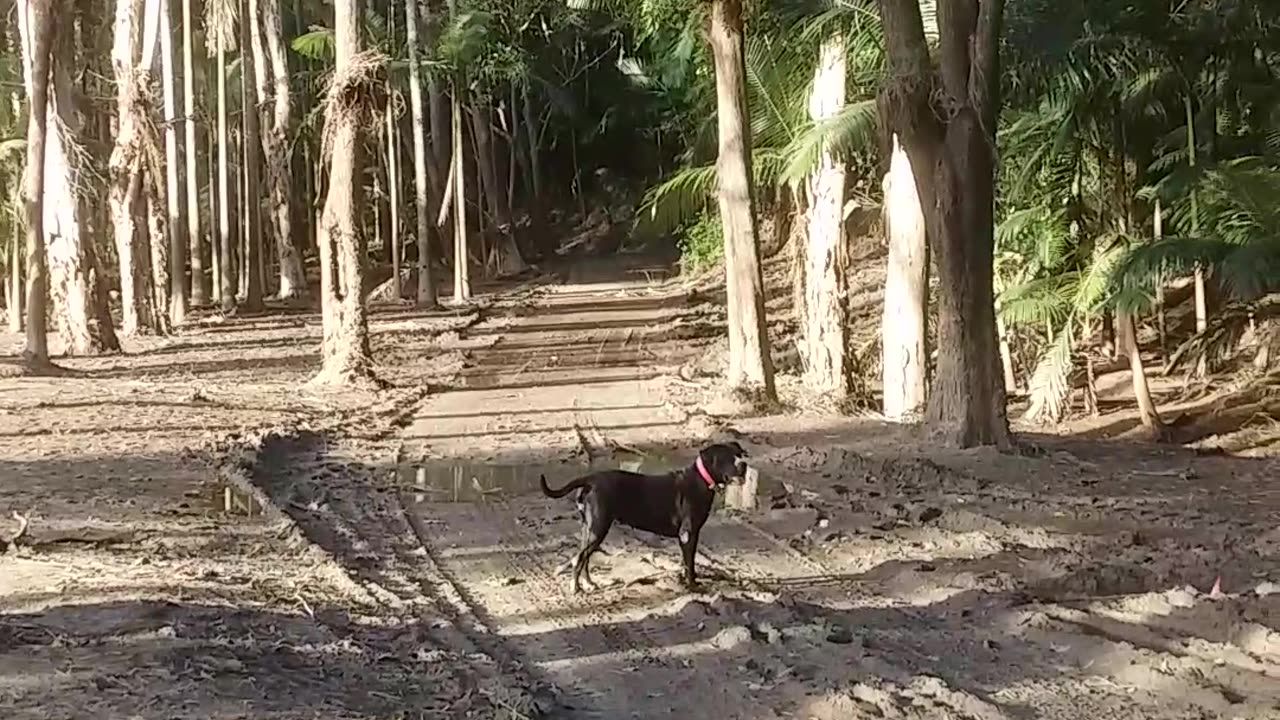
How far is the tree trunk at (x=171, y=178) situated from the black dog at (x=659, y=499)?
23076 mm

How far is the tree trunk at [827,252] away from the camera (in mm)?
17219

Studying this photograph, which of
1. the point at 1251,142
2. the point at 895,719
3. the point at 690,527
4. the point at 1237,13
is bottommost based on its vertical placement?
the point at 895,719

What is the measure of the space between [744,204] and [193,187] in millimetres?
17998

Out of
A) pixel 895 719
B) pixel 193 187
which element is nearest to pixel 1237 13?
pixel 895 719

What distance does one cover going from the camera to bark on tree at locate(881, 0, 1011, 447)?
1284 centimetres

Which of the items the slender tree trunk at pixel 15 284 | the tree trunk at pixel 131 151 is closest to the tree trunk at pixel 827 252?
the tree trunk at pixel 131 151

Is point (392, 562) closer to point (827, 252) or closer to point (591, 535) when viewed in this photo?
point (591, 535)

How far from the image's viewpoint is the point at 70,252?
2325 centimetres

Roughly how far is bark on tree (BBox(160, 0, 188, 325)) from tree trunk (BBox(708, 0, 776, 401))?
1628cm

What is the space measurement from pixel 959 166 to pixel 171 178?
23130 millimetres

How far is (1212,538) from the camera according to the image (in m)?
9.48

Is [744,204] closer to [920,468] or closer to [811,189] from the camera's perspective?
[811,189]

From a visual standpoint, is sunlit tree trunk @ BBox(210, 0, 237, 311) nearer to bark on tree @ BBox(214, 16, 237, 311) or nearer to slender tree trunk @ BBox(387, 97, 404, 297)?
bark on tree @ BBox(214, 16, 237, 311)

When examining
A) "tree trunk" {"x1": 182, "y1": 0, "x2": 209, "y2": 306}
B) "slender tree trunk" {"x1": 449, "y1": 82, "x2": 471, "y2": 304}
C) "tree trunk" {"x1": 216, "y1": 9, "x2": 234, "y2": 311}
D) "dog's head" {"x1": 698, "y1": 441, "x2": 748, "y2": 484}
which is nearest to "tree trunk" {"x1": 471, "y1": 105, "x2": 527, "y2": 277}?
"slender tree trunk" {"x1": 449, "y1": 82, "x2": 471, "y2": 304}
